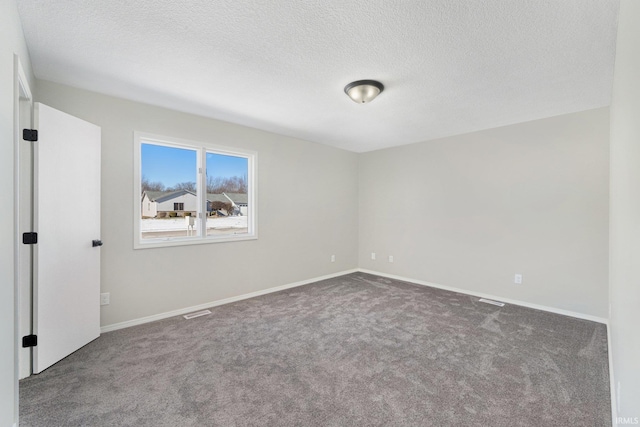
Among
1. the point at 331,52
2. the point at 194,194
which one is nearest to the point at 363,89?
the point at 331,52

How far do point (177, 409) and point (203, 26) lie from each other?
2529 mm

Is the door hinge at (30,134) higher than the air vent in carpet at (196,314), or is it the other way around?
the door hinge at (30,134)

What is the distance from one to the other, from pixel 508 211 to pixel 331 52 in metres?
3.32

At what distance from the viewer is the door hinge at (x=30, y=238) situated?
2.13 meters

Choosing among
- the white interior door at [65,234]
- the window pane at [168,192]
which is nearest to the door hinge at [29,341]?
the white interior door at [65,234]

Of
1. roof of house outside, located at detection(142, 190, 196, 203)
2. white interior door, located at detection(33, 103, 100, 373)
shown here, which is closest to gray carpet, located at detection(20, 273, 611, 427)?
white interior door, located at detection(33, 103, 100, 373)

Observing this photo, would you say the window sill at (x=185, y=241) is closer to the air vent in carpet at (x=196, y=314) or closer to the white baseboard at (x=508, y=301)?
the air vent in carpet at (x=196, y=314)

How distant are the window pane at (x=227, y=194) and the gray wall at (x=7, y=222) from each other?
88.5 inches

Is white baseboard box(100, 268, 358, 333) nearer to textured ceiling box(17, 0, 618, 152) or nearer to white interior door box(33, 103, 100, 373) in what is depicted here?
white interior door box(33, 103, 100, 373)

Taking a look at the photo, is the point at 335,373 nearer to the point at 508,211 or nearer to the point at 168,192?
the point at 168,192

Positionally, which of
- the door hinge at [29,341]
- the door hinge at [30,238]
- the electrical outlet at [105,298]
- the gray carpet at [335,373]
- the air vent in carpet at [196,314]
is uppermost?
the door hinge at [30,238]

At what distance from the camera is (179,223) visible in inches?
140

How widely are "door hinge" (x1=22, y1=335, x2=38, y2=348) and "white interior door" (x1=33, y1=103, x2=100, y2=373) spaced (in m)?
0.02

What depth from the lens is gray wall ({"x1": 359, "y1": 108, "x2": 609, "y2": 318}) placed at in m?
3.30
